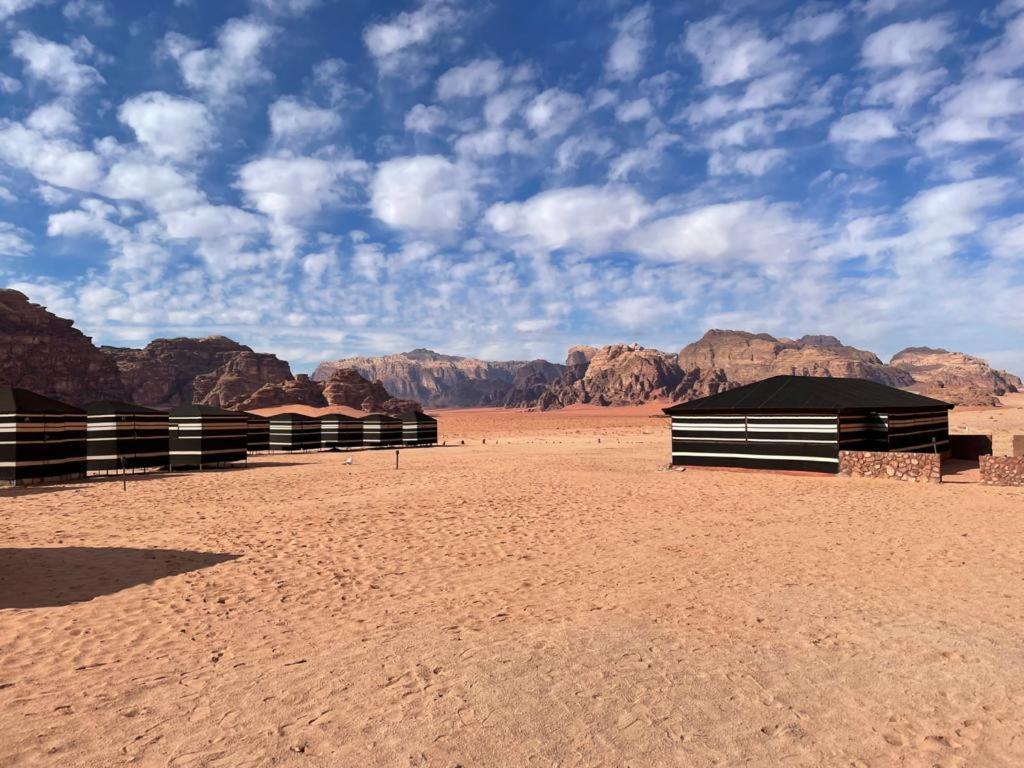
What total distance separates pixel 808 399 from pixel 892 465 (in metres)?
3.93

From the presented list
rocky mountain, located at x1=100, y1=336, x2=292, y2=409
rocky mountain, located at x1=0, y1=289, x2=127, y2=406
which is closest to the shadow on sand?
rocky mountain, located at x1=0, y1=289, x2=127, y2=406

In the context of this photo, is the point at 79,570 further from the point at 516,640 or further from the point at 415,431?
the point at 415,431

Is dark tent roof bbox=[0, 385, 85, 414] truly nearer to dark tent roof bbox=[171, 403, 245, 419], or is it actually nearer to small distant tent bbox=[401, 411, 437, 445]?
dark tent roof bbox=[171, 403, 245, 419]

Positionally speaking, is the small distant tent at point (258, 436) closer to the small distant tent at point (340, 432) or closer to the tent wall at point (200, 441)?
the small distant tent at point (340, 432)

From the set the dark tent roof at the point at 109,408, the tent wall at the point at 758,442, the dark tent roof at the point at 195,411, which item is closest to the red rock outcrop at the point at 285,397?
the dark tent roof at the point at 195,411

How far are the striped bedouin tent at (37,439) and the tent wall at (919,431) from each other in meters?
31.7

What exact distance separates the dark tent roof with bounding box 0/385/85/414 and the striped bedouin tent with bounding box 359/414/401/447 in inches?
986

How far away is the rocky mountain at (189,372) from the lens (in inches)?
4643

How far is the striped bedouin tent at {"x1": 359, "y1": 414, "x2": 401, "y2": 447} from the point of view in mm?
46188

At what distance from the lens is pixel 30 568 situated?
9.41m

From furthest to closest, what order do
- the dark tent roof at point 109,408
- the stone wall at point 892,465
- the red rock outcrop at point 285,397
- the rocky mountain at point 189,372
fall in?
the rocky mountain at point 189,372 → the red rock outcrop at point 285,397 → the dark tent roof at point 109,408 → the stone wall at point 892,465

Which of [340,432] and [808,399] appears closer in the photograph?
[808,399]

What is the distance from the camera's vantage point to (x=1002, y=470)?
58.3 ft

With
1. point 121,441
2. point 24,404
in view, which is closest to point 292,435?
point 121,441
